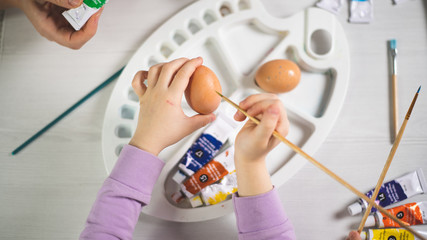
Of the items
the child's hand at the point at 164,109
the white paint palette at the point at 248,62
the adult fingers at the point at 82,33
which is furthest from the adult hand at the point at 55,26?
the child's hand at the point at 164,109

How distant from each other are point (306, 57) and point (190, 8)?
0.93 ft

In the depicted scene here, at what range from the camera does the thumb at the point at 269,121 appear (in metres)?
0.43

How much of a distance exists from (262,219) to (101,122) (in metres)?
0.42

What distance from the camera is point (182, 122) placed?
50cm

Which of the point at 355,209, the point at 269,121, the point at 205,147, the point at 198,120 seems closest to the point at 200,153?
the point at 205,147

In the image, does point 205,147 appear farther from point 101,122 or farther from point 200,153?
point 101,122

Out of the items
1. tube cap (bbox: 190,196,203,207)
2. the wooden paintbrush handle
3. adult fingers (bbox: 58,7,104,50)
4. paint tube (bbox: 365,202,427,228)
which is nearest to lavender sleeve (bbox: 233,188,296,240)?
tube cap (bbox: 190,196,203,207)

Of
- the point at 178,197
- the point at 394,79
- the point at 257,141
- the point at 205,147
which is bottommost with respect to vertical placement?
the point at 178,197

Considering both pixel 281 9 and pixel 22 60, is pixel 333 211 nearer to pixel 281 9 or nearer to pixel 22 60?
pixel 281 9

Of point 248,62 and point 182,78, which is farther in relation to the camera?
point 248,62

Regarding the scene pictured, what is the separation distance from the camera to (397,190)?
0.64m

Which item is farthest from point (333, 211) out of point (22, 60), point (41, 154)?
point (22, 60)

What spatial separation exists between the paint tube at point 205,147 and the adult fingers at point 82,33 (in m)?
0.32

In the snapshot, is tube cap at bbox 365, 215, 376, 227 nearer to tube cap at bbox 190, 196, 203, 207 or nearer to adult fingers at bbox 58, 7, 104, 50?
tube cap at bbox 190, 196, 203, 207
